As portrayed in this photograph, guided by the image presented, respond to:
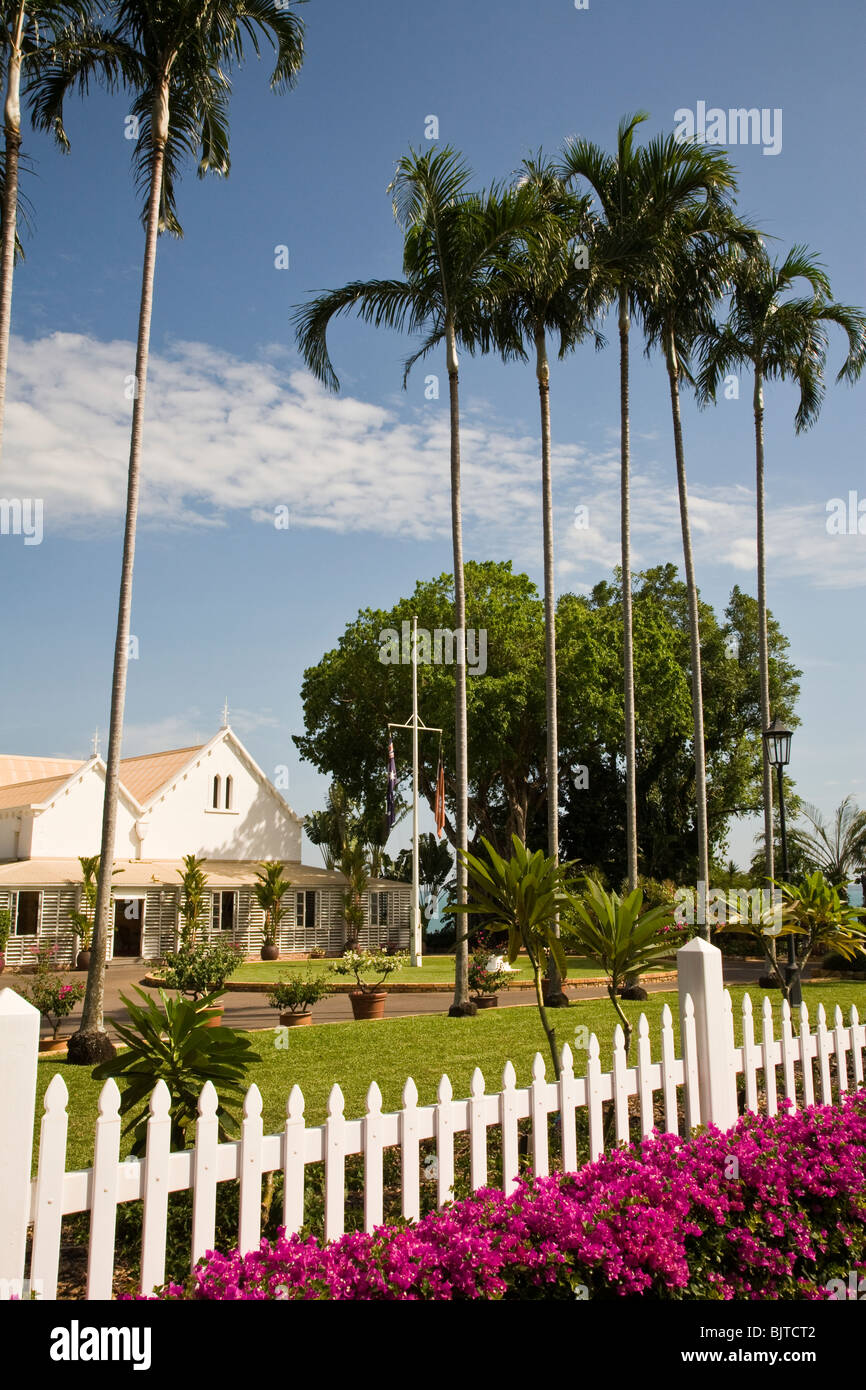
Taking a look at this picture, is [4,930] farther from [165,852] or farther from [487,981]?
[487,981]

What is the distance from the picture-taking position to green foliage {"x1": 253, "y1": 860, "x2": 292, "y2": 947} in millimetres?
35344

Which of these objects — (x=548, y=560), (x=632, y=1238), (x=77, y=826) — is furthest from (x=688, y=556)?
(x=77, y=826)

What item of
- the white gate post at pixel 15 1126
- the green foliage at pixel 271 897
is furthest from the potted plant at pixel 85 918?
the white gate post at pixel 15 1126

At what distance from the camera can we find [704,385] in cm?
2358

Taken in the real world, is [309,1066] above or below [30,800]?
below

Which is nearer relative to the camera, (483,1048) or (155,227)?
(483,1048)

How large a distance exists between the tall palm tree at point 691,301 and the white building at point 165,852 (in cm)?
1985

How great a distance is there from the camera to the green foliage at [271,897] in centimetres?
3534

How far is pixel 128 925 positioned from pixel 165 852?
3530 millimetres

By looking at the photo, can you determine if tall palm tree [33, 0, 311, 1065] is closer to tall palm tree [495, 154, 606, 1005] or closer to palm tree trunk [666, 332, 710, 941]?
tall palm tree [495, 154, 606, 1005]

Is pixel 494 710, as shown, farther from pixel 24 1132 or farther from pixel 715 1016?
pixel 24 1132

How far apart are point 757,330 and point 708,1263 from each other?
2167cm

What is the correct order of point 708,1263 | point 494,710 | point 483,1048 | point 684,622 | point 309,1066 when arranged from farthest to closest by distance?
1. point 684,622
2. point 494,710
3. point 483,1048
4. point 309,1066
5. point 708,1263

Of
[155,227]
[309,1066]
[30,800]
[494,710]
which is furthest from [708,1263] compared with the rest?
[30,800]
